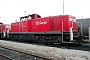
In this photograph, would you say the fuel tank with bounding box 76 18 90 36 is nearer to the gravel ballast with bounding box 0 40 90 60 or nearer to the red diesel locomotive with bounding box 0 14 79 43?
the red diesel locomotive with bounding box 0 14 79 43

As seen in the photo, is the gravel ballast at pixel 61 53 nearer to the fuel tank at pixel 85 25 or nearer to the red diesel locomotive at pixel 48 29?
the red diesel locomotive at pixel 48 29

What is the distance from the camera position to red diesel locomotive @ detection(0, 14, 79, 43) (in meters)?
15.2

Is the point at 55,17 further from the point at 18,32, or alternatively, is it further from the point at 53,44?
the point at 18,32

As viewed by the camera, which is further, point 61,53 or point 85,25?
point 85,25

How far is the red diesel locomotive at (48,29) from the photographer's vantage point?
→ 15.2 m

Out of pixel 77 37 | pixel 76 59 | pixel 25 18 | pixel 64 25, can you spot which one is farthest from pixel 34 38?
pixel 76 59

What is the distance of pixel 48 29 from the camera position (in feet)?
56.3

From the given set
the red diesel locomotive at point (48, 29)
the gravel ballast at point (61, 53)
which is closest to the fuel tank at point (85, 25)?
the red diesel locomotive at point (48, 29)

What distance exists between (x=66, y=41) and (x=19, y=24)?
30.5 feet

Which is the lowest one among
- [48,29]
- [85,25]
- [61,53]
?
[61,53]

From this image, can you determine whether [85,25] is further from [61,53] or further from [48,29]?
[61,53]

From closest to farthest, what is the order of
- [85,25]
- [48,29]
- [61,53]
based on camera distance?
[61,53], [85,25], [48,29]

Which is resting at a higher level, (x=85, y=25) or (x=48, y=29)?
(x=85, y=25)

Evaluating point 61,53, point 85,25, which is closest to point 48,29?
point 85,25
